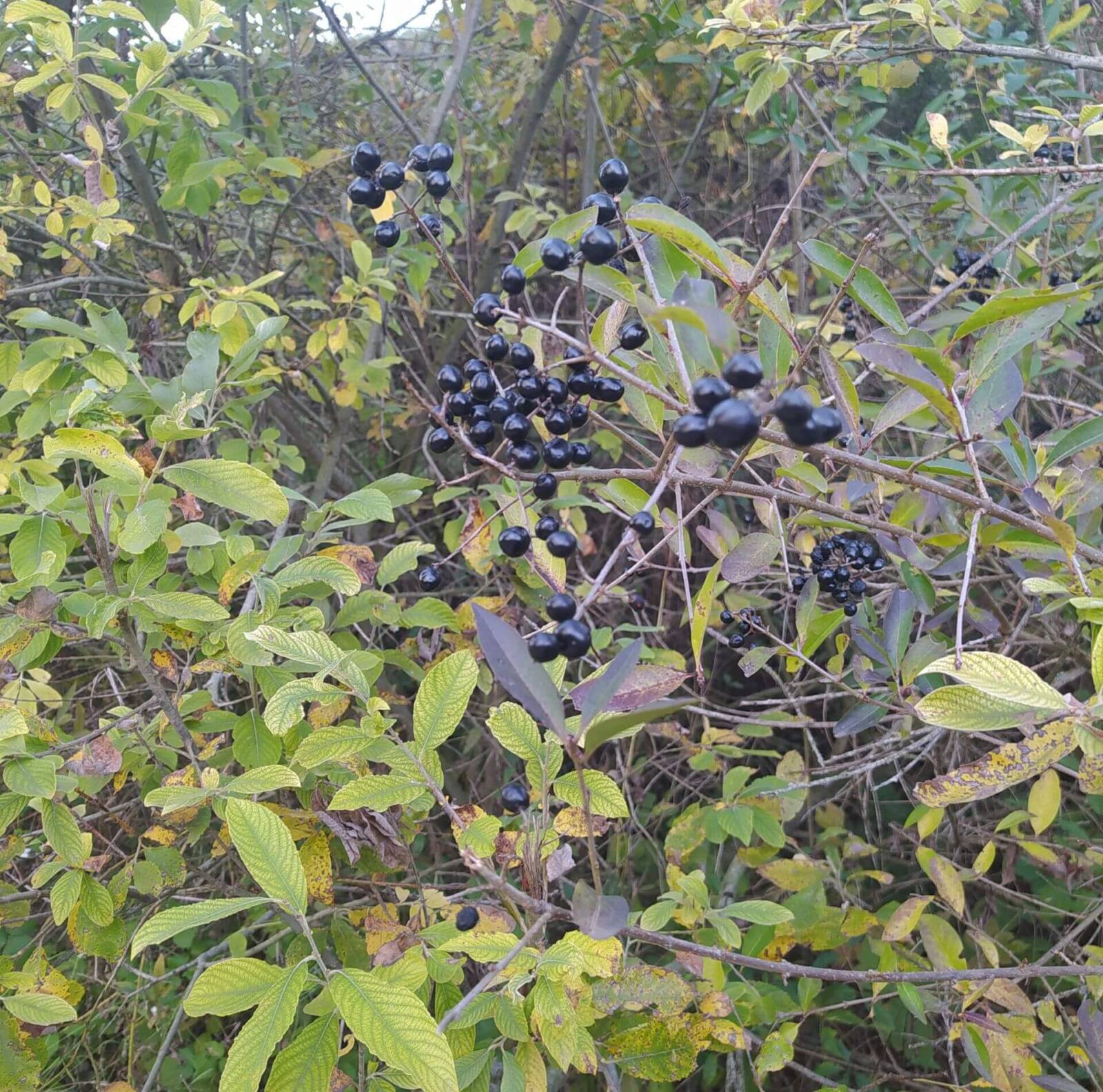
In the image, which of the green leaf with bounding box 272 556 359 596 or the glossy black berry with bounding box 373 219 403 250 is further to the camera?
the green leaf with bounding box 272 556 359 596

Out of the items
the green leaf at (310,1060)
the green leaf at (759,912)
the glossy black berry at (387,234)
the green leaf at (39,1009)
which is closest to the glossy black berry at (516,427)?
the glossy black berry at (387,234)

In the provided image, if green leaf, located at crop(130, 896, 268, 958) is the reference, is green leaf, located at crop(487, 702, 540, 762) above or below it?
below

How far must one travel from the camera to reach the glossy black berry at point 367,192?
134cm

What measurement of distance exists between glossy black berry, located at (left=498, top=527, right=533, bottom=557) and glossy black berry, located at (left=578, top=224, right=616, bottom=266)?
39 cm


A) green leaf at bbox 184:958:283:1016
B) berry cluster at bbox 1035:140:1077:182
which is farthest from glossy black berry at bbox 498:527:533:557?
berry cluster at bbox 1035:140:1077:182

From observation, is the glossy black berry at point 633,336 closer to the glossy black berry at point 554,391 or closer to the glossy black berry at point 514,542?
the glossy black berry at point 554,391

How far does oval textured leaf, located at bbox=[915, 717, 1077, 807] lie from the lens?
101 cm

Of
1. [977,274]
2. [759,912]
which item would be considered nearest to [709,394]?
[759,912]

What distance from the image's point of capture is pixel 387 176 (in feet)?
4.32

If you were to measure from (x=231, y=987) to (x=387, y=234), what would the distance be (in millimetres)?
1107

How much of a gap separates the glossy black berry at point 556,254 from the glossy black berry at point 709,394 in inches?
18.8

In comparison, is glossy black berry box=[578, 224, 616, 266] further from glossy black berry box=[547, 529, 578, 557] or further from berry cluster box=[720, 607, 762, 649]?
berry cluster box=[720, 607, 762, 649]

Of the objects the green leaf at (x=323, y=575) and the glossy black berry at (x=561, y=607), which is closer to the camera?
the glossy black berry at (x=561, y=607)

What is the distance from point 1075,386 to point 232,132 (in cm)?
332
